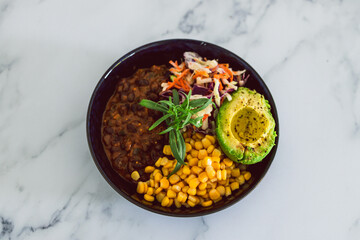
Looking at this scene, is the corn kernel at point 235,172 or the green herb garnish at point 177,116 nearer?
the green herb garnish at point 177,116

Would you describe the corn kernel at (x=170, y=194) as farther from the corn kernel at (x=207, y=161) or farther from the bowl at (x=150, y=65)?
the corn kernel at (x=207, y=161)

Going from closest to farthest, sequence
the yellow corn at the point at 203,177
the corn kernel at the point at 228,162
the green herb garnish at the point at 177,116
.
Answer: the green herb garnish at the point at 177,116 < the yellow corn at the point at 203,177 < the corn kernel at the point at 228,162

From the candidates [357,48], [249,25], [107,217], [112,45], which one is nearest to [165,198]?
[107,217]

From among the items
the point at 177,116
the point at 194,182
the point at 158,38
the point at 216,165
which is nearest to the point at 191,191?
the point at 194,182

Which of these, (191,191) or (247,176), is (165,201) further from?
(247,176)

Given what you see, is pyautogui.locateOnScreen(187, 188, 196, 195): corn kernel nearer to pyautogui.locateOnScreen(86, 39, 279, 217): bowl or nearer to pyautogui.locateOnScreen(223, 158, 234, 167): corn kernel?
pyautogui.locateOnScreen(86, 39, 279, 217): bowl

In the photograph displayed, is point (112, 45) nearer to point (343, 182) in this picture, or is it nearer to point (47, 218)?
point (47, 218)

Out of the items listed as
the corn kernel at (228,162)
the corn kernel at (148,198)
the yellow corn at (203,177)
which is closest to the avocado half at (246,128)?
the corn kernel at (228,162)
